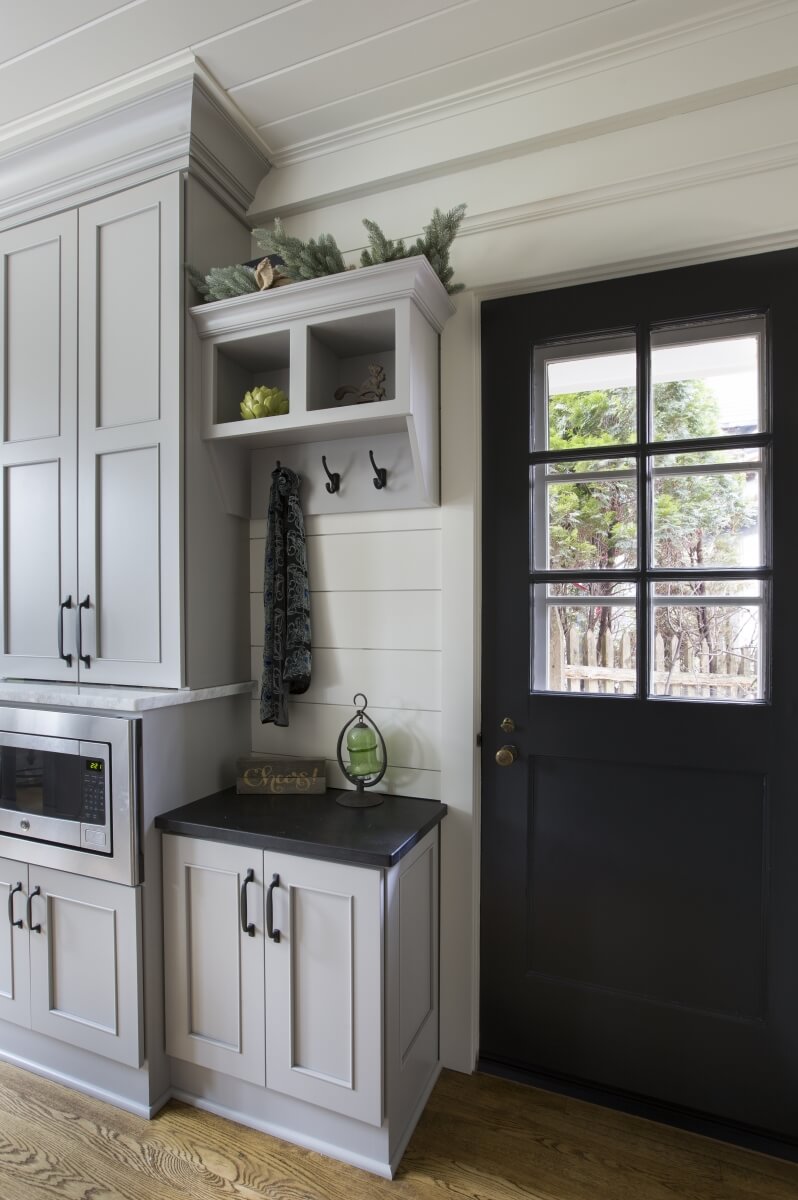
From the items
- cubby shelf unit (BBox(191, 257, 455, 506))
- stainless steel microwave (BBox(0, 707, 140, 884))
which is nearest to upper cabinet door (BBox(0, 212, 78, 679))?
stainless steel microwave (BBox(0, 707, 140, 884))

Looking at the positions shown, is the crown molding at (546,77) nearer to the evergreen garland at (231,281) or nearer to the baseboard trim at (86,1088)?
the evergreen garland at (231,281)

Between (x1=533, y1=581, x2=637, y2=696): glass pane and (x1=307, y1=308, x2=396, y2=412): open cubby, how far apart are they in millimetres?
793

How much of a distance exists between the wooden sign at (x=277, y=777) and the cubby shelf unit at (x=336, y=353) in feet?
2.85

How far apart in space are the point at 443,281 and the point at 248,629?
4.00 feet

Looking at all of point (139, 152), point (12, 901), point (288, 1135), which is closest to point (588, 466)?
point (139, 152)

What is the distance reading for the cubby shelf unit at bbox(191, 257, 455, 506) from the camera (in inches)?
63.1

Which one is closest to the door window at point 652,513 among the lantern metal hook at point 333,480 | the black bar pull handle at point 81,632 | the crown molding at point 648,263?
the crown molding at point 648,263

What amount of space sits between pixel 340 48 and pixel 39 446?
141 centimetres

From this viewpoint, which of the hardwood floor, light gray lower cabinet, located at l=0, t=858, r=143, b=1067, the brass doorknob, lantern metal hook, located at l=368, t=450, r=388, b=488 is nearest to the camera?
the hardwood floor

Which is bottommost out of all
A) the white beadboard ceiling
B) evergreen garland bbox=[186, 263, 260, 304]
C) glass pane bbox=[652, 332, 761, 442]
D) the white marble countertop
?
the white marble countertop

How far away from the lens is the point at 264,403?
179 centimetres

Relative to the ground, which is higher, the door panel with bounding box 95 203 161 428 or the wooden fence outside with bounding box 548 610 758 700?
the door panel with bounding box 95 203 161 428

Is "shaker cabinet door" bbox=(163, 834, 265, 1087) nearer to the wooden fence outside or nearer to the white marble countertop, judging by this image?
the white marble countertop

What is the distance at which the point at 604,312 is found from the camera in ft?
5.50
